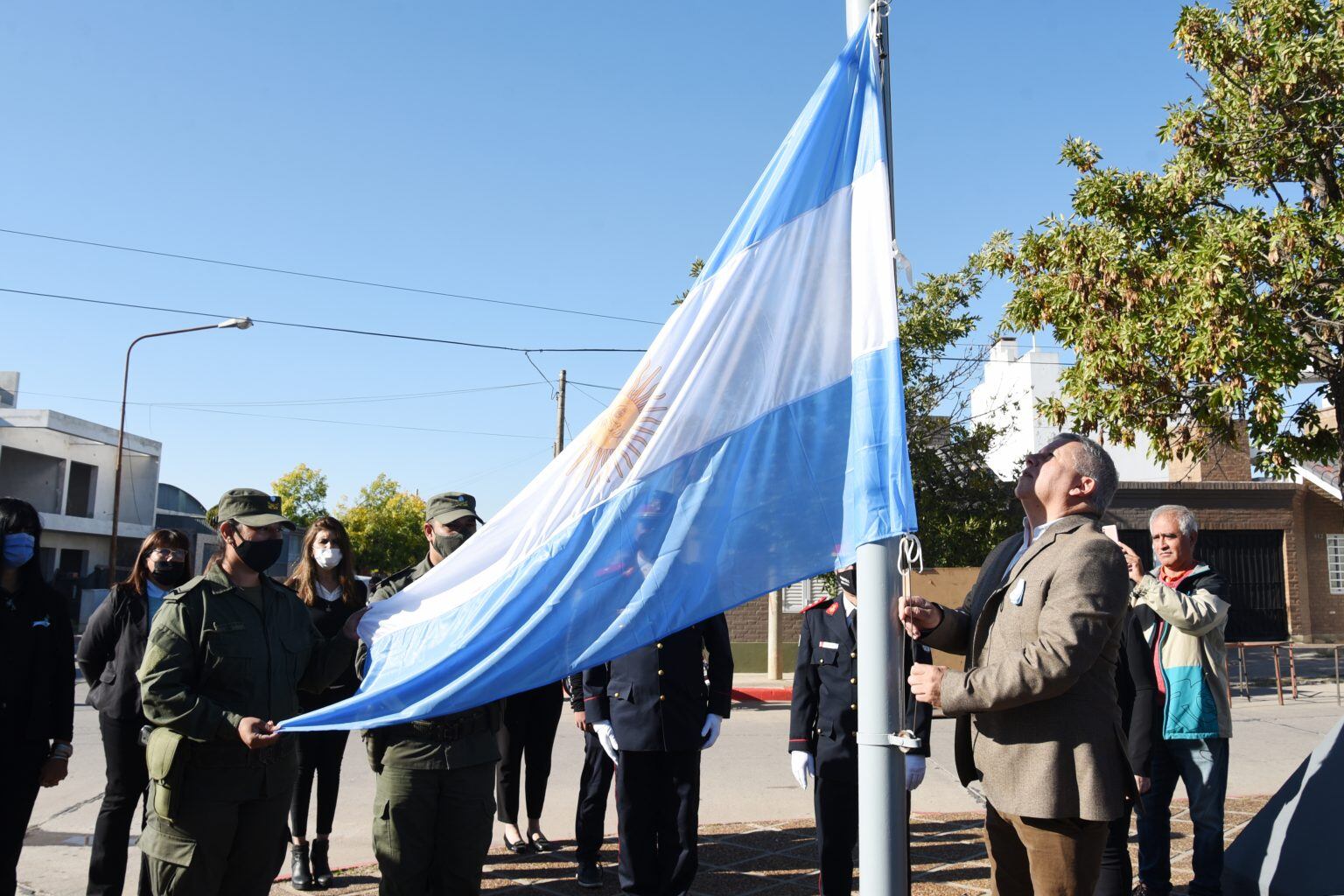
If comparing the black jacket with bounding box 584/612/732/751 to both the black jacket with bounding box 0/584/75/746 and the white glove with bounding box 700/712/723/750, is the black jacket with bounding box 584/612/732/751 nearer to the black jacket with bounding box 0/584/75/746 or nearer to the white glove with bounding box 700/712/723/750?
the white glove with bounding box 700/712/723/750

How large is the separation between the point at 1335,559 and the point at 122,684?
2924cm

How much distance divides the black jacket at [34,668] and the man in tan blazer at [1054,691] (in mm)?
4085

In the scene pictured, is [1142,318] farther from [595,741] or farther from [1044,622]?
[1044,622]

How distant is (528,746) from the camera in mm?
7156

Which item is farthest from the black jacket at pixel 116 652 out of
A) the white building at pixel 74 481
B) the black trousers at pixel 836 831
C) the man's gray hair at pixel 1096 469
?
the white building at pixel 74 481


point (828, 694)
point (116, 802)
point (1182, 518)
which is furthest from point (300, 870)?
point (1182, 518)

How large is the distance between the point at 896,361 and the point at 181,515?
48710 millimetres

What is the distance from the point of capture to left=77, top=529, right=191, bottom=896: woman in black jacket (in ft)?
16.9

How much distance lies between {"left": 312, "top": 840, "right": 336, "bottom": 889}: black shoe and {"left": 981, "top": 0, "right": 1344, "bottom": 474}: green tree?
31.0 ft

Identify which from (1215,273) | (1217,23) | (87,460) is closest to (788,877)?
(1215,273)

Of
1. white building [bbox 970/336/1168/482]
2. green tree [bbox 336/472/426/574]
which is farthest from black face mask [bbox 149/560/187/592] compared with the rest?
green tree [bbox 336/472/426/574]

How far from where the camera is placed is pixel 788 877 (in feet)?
20.1

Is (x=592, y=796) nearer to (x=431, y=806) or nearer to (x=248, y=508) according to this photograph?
(x=431, y=806)

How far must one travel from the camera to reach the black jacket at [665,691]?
216 inches
